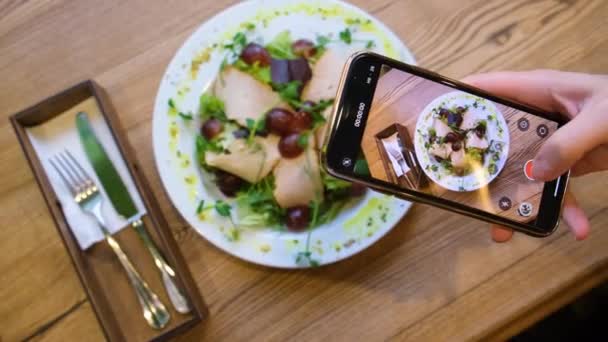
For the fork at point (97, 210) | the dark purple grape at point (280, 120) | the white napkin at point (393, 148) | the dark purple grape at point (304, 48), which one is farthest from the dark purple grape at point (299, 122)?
the fork at point (97, 210)

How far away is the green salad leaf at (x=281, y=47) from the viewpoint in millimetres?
892

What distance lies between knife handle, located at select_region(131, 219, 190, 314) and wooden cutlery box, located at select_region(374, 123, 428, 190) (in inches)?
15.0

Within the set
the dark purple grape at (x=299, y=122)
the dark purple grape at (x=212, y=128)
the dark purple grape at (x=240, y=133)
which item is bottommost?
the dark purple grape at (x=299, y=122)

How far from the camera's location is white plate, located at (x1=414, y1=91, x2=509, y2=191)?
710mm

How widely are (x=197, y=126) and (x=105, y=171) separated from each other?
17 cm

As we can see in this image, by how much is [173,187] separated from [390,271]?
0.37 m

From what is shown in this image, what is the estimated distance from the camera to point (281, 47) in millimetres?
892

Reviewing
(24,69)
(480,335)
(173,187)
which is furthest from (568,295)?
(24,69)

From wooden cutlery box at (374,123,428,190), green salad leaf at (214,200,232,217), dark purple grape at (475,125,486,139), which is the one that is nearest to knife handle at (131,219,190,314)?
green salad leaf at (214,200,232,217)

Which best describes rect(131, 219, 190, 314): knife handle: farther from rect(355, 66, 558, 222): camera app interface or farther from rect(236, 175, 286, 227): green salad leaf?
rect(355, 66, 558, 222): camera app interface

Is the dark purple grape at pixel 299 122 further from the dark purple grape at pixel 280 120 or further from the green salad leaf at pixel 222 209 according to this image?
the green salad leaf at pixel 222 209

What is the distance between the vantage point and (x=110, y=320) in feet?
2.64

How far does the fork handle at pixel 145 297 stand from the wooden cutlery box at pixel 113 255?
1 centimetres

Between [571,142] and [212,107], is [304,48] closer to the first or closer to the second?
[212,107]
